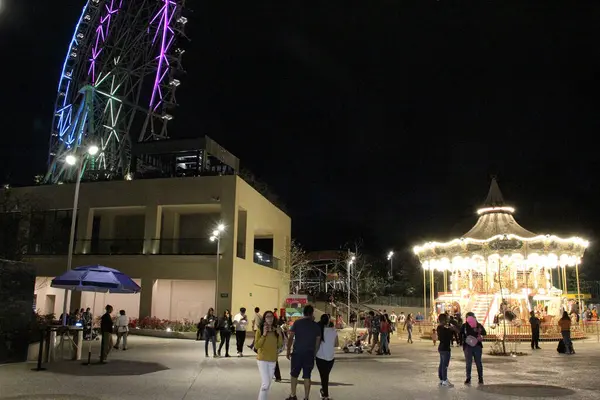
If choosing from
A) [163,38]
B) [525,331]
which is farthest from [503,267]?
[163,38]

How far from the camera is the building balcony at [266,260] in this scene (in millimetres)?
35938

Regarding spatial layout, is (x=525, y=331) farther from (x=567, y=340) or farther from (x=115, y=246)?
(x=115, y=246)

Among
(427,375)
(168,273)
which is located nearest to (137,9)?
(168,273)

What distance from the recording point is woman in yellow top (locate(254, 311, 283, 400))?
8.14 m

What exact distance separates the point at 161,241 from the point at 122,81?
1281 cm

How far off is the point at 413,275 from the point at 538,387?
62.9 m

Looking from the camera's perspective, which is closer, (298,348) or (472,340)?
(298,348)

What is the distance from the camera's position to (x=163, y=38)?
3769 centimetres

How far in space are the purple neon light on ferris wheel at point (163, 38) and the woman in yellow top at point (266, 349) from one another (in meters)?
32.3

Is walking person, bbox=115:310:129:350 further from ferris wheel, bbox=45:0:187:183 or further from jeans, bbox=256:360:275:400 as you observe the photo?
ferris wheel, bbox=45:0:187:183

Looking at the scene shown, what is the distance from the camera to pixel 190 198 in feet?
103

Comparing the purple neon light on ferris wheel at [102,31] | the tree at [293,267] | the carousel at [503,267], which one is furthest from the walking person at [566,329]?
the purple neon light on ferris wheel at [102,31]

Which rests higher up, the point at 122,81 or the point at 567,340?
the point at 122,81

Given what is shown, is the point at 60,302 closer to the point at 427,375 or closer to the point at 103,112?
the point at 103,112
